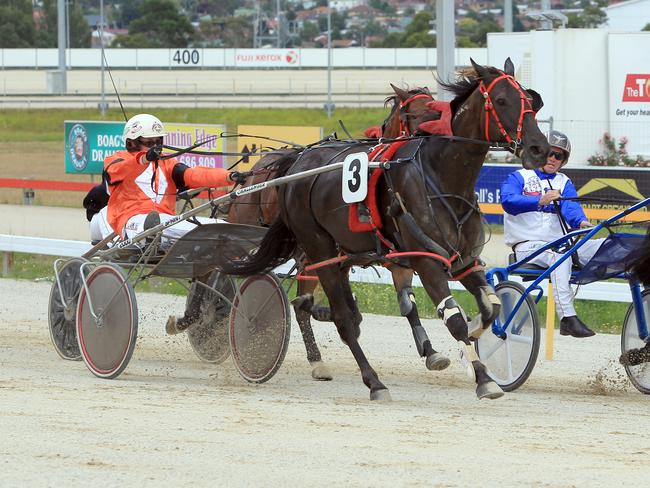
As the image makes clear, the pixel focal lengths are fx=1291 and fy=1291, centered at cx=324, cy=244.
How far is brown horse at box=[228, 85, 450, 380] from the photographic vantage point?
24.5 ft

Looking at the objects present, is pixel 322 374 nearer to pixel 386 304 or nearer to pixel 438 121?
pixel 438 121

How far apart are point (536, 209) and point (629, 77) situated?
15103mm

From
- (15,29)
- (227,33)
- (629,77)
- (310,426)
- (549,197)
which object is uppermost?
(227,33)

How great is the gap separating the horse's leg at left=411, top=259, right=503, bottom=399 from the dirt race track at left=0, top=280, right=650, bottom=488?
165 mm

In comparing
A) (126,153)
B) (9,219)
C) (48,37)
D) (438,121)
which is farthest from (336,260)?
(48,37)

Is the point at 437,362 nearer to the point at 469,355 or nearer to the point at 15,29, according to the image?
the point at 469,355

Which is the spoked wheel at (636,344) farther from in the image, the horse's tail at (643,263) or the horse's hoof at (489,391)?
the horse's hoof at (489,391)

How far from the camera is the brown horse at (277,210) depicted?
7.48 meters

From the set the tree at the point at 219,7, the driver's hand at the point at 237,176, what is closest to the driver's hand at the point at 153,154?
the driver's hand at the point at 237,176

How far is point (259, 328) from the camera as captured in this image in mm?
7801

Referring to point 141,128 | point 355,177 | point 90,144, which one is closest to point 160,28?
point 90,144

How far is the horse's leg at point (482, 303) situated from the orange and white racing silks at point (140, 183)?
1.81 meters

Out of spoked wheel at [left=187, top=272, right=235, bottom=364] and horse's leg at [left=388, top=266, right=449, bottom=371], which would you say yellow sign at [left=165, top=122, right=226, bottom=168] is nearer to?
spoked wheel at [left=187, top=272, right=235, bottom=364]

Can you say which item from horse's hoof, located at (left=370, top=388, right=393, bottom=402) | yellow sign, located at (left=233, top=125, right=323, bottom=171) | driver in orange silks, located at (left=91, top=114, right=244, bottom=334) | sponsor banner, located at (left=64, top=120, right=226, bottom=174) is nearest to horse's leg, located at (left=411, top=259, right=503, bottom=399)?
horse's hoof, located at (left=370, top=388, right=393, bottom=402)
